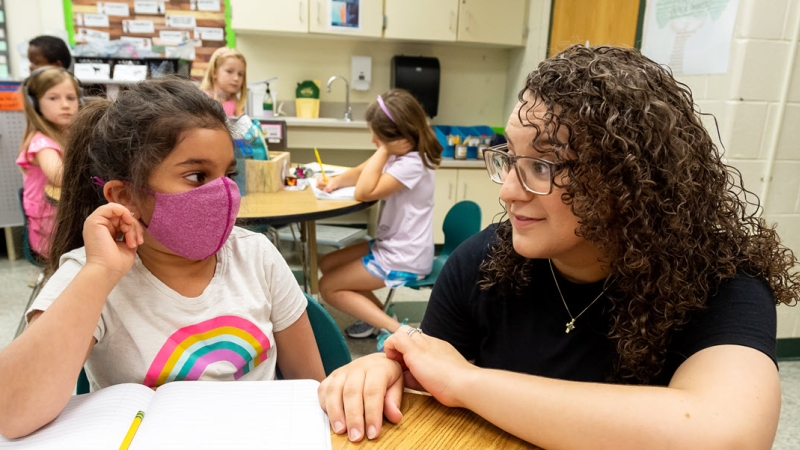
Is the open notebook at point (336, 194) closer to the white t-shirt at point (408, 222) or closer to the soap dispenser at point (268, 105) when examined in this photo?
the white t-shirt at point (408, 222)

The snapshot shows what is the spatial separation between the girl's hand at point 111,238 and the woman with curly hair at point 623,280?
0.39 metres

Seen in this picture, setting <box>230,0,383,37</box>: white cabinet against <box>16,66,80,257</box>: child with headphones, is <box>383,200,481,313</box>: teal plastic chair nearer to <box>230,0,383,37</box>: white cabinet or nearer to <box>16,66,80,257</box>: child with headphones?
<box>16,66,80,257</box>: child with headphones

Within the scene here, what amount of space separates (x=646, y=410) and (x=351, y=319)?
246 centimetres

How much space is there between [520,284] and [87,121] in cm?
88

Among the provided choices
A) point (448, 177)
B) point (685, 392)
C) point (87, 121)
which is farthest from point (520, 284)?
point (448, 177)

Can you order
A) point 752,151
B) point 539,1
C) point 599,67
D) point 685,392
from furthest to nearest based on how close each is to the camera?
point 539,1
point 752,151
point 599,67
point 685,392

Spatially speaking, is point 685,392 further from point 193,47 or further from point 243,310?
point 193,47

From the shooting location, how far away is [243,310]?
1.01m

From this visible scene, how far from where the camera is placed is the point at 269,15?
385 cm

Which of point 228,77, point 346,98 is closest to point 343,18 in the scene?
point 346,98

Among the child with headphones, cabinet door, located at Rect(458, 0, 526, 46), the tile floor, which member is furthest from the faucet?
the child with headphones

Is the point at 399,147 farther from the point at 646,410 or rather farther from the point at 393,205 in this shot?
the point at 646,410

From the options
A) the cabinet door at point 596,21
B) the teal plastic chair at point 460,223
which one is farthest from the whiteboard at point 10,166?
the cabinet door at point 596,21

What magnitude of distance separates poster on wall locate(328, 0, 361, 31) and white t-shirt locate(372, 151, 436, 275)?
191 cm
